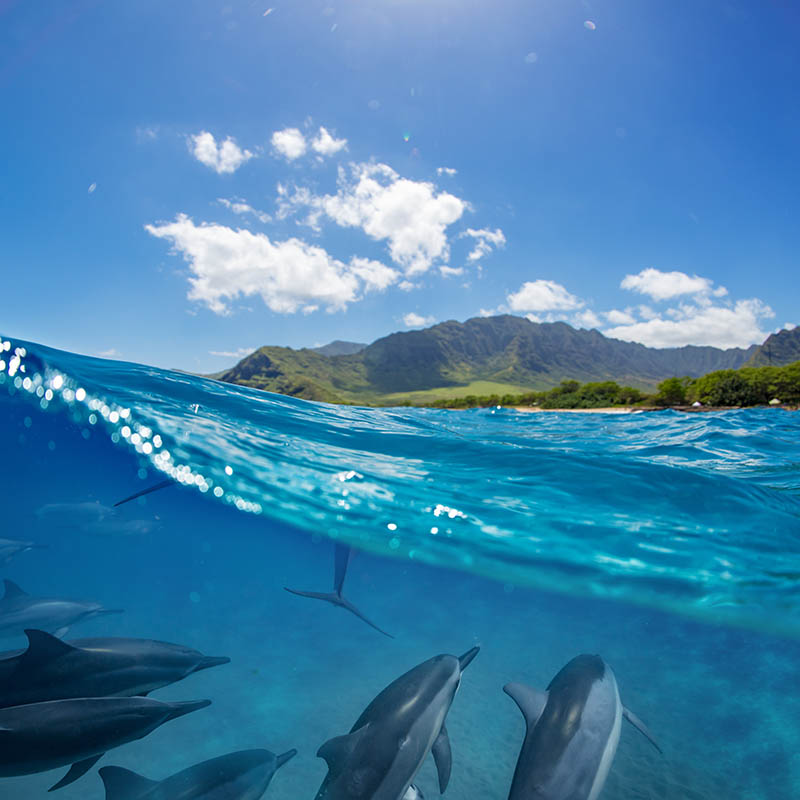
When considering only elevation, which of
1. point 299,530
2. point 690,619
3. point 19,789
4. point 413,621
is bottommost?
point 413,621

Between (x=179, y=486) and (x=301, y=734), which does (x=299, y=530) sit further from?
(x=301, y=734)

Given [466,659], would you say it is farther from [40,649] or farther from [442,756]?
[40,649]

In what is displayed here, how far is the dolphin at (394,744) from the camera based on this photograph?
267cm

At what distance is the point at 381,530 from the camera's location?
9.42 meters

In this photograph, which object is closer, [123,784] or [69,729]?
[69,729]

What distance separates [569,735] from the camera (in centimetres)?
311

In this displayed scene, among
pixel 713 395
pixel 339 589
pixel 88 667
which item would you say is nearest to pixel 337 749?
pixel 88 667

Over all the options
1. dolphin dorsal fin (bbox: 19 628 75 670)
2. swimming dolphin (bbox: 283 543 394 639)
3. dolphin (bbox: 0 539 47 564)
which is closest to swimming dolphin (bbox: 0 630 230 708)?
dolphin dorsal fin (bbox: 19 628 75 670)

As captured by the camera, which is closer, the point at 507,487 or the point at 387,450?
the point at 507,487

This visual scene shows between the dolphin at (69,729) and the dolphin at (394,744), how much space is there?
1.41 metres

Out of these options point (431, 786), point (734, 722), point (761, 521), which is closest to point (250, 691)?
point (431, 786)

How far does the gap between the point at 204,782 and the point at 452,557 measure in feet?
24.2

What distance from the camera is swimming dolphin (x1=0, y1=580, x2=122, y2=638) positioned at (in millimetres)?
5188

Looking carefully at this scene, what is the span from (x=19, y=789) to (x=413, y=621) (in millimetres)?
9139
